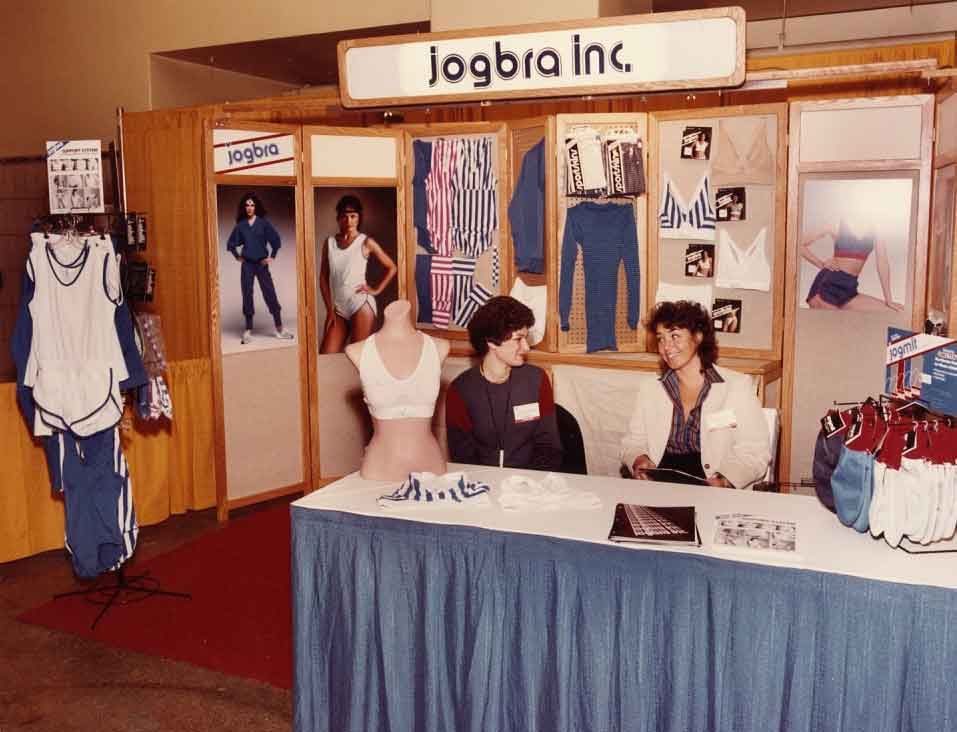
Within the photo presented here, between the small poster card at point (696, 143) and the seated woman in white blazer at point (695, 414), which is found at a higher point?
the small poster card at point (696, 143)

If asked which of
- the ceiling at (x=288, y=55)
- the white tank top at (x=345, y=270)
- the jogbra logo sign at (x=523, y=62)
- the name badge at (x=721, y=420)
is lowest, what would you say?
the name badge at (x=721, y=420)

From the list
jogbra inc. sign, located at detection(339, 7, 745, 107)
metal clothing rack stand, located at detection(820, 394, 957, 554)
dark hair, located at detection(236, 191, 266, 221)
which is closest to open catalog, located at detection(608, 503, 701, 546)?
metal clothing rack stand, located at detection(820, 394, 957, 554)

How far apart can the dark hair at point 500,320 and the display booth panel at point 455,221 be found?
2088mm

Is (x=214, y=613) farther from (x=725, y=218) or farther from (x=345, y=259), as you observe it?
(x=725, y=218)

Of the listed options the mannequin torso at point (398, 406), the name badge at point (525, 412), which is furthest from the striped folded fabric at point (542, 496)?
the name badge at point (525, 412)

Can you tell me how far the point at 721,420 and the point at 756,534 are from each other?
118cm

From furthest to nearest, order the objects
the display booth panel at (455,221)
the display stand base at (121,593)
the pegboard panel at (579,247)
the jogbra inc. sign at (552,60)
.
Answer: the display booth panel at (455,221) → the pegboard panel at (579,247) → the display stand base at (121,593) → the jogbra inc. sign at (552,60)

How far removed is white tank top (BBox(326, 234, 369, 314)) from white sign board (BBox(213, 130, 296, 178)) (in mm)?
534

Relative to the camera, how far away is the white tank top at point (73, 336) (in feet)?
14.1

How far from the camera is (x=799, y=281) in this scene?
17.3ft

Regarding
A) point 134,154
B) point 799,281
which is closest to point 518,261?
point 799,281

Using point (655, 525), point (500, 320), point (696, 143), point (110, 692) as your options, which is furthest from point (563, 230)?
point (110, 692)

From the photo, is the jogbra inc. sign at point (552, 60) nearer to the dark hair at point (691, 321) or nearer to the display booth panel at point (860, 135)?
the dark hair at point (691, 321)

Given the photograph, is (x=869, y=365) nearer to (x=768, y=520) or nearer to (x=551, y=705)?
(x=768, y=520)
